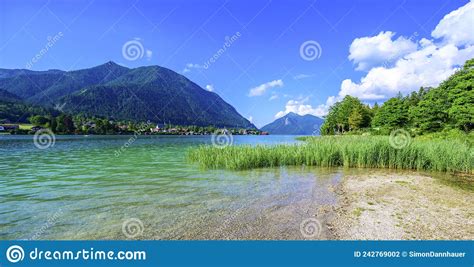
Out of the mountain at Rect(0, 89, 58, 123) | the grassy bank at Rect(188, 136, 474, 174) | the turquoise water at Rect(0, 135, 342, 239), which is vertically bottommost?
the turquoise water at Rect(0, 135, 342, 239)

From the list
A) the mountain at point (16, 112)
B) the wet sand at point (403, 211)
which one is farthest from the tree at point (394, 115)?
the mountain at point (16, 112)

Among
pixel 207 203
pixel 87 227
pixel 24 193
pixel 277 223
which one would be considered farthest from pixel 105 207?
pixel 277 223

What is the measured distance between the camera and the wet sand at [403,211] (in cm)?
652

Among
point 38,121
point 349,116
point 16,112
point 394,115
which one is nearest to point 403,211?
point 394,115

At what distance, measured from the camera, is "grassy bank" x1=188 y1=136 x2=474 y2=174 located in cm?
1683

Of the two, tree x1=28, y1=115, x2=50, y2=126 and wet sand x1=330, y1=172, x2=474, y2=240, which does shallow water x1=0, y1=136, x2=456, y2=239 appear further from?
tree x1=28, y1=115, x2=50, y2=126

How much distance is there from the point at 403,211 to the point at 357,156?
37.3 feet

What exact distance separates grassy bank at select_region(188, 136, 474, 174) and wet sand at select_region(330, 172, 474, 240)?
16.8 feet

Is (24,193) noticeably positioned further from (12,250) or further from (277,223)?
(277,223)

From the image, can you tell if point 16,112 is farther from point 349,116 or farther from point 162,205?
point 162,205

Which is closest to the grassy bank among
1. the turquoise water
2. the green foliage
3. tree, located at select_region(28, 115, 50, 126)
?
the turquoise water

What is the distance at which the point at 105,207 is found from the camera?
362 inches

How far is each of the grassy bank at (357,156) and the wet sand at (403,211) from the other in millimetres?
5107

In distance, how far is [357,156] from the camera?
1906 cm
